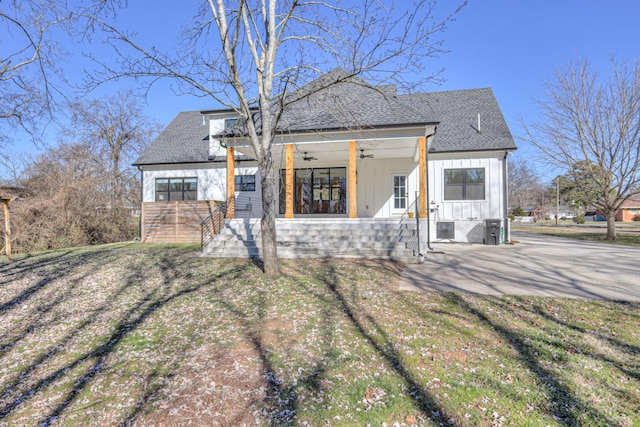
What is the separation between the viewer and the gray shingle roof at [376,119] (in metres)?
10.3

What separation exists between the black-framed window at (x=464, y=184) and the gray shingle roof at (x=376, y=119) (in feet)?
3.15

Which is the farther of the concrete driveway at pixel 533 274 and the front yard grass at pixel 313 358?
the concrete driveway at pixel 533 274

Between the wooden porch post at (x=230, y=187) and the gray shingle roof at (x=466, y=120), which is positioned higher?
the gray shingle roof at (x=466, y=120)

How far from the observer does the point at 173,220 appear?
46.3ft

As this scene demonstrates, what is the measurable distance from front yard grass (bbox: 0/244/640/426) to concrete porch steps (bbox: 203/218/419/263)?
113 inches

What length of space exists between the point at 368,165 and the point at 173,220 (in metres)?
8.70

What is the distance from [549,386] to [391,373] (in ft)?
4.50

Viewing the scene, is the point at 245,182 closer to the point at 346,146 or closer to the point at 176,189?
the point at 176,189

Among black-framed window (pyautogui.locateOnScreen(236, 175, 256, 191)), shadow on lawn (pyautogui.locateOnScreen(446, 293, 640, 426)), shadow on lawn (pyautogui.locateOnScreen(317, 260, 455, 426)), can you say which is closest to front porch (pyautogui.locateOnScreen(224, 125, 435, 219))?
black-framed window (pyautogui.locateOnScreen(236, 175, 256, 191))

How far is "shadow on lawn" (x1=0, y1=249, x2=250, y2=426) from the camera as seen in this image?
3.07 meters

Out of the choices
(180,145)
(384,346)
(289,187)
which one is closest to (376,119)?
(289,187)

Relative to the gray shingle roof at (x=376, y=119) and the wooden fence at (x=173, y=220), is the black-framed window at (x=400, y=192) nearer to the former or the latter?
the gray shingle roof at (x=376, y=119)

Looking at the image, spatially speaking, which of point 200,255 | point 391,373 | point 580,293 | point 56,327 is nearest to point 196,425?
point 391,373

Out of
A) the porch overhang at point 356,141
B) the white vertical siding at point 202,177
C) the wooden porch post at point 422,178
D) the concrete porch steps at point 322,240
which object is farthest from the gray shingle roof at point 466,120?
the white vertical siding at point 202,177
